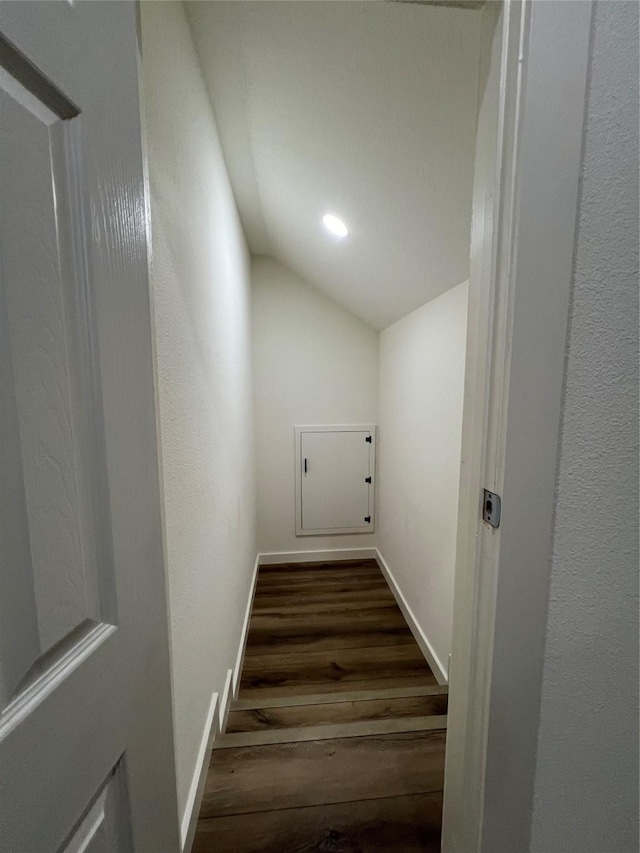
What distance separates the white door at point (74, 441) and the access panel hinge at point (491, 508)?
573mm

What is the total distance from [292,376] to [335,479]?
41.2 inches

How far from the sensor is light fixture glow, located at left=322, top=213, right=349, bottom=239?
1.52 metres

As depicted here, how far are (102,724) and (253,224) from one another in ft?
8.16

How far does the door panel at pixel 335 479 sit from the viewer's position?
9.24 ft

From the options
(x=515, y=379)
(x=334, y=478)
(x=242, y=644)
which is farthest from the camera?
(x=334, y=478)

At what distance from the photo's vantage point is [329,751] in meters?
1.12

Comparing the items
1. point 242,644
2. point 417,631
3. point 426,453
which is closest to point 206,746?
point 242,644

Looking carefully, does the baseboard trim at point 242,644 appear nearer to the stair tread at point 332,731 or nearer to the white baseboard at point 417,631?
the stair tread at point 332,731

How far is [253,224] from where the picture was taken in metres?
2.10

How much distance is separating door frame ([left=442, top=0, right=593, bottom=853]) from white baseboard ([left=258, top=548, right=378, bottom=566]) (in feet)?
7.67

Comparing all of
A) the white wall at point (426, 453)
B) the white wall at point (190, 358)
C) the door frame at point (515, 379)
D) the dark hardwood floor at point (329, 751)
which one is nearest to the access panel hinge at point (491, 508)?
the door frame at point (515, 379)

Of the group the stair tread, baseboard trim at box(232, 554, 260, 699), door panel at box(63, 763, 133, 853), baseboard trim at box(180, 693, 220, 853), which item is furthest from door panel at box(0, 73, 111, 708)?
baseboard trim at box(232, 554, 260, 699)

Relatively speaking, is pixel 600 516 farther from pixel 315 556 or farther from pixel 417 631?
pixel 315 556

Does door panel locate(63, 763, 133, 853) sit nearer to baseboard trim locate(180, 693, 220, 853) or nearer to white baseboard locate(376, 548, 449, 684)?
baseboard trim locate(180, 693, 220, 853)
